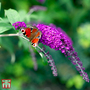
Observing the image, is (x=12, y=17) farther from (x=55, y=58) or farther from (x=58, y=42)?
(x=55, y=58)

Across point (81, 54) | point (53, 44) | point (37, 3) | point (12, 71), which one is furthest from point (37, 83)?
point (53, 44)

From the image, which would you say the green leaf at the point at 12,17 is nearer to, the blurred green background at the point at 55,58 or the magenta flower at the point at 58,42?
the magenta flower at the point at 58,42

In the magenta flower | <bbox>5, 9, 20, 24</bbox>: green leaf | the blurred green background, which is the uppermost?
<bbox>5, 9, 20, 24</bbox>: green leaf

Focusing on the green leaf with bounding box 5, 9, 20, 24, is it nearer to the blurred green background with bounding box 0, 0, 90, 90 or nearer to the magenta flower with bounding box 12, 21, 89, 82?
the magenta flower with bounding box 12, 21, 89, 82

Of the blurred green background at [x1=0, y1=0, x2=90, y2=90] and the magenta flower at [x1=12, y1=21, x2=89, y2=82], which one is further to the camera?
the blurred green background at [x1=0, y1=0, x2=90, y2=90]

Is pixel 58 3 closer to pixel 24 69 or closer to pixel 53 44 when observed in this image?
pixel 24 69

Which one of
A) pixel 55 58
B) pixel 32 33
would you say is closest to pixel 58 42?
pixel 32 33

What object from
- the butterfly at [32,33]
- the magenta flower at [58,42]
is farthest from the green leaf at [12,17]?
the magenta flower at [58,42]

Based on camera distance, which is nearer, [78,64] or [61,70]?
[78,64]

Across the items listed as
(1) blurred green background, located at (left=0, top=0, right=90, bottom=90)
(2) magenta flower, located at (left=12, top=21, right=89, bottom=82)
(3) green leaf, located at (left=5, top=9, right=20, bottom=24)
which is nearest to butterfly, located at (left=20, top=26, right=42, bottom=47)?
(2) magenta flower, located at (left=12, top=21, right=89, bottom=82)
